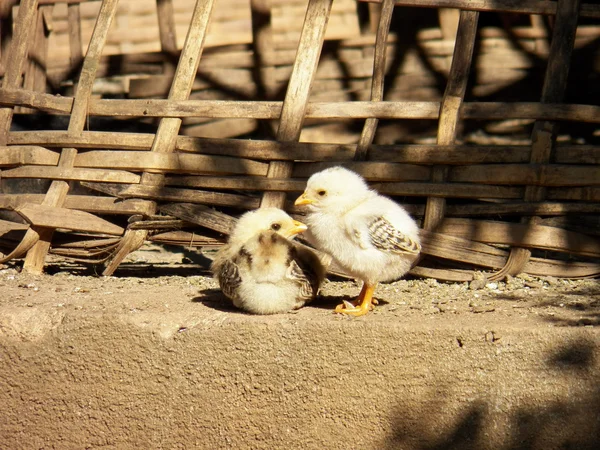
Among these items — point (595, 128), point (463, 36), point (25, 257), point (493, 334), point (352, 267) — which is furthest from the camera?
point (595, 128)

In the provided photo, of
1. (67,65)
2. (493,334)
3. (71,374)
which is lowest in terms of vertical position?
(71,374)

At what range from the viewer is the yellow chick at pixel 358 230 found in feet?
15.4

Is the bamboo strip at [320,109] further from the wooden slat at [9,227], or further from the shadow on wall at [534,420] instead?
the shadow on wall at [534,420]

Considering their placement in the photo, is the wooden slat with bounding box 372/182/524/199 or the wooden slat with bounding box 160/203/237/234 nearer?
the wooden slat with bounding box 372/182/524/199

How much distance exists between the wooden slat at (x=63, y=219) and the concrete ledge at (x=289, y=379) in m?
0.97

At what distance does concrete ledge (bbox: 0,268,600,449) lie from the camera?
437 centimetres

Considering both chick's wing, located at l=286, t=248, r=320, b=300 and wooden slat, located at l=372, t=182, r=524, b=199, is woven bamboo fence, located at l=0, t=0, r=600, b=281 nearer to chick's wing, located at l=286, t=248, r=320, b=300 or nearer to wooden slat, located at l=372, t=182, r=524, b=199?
wooden slat, located at l=372, t=182, r=524, b=199

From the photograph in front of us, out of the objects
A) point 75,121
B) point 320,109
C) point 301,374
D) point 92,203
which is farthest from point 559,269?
point 75,121

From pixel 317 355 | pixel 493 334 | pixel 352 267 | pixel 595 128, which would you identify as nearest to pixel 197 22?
pixel 352 267

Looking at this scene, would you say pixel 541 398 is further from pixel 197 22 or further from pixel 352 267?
pixel 197 22

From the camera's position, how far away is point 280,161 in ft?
18.9

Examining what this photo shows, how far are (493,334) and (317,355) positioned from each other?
35.4 inches

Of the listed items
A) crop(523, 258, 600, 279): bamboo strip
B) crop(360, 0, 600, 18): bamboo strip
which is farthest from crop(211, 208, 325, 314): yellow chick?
crop(360, 0, 600, 18): bamboo strip

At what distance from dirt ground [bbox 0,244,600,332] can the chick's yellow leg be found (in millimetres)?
65
